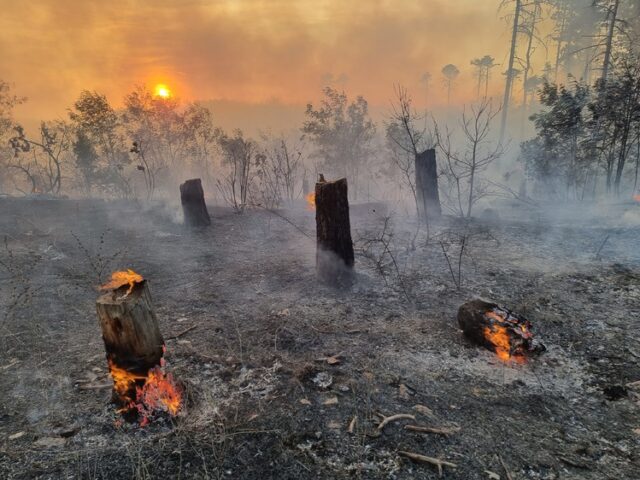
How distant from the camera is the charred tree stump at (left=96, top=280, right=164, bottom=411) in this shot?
3.21 meters

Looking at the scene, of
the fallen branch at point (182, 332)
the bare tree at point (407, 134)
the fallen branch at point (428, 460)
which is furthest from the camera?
the bare tree at point (407, 134)

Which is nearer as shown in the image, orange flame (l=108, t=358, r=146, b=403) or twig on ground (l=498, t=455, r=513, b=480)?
twig on ground (l=498, t=455, r=513, b=480)

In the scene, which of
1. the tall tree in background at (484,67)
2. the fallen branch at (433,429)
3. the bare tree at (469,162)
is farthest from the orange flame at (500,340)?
the tall tree in background at (484,67)

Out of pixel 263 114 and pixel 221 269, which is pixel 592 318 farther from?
pixel 263 114

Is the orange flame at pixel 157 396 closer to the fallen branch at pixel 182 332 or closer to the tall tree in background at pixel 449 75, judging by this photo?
the fallen branch at pixel 182 332

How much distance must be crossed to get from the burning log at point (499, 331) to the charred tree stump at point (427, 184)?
6864mm

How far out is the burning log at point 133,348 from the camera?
3.22 m

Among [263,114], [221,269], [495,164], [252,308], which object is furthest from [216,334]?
[263,114]

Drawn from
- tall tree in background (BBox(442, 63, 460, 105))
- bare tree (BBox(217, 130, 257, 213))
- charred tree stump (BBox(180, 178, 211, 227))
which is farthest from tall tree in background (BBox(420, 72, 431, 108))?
charred tree stump (BBox(180, 178, 211, 227))

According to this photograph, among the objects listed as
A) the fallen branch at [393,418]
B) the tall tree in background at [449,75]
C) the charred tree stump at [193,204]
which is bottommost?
the fallen branch at [393,418]

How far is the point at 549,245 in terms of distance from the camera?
8.50 metres

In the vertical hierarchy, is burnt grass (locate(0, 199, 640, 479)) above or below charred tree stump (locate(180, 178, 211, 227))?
below

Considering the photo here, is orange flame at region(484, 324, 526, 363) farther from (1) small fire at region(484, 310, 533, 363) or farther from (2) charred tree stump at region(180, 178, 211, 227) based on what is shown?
(2) charred tree stump at region(180, 178, 211, 227)

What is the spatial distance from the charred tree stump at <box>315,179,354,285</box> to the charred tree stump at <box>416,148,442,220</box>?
18.1 ft
